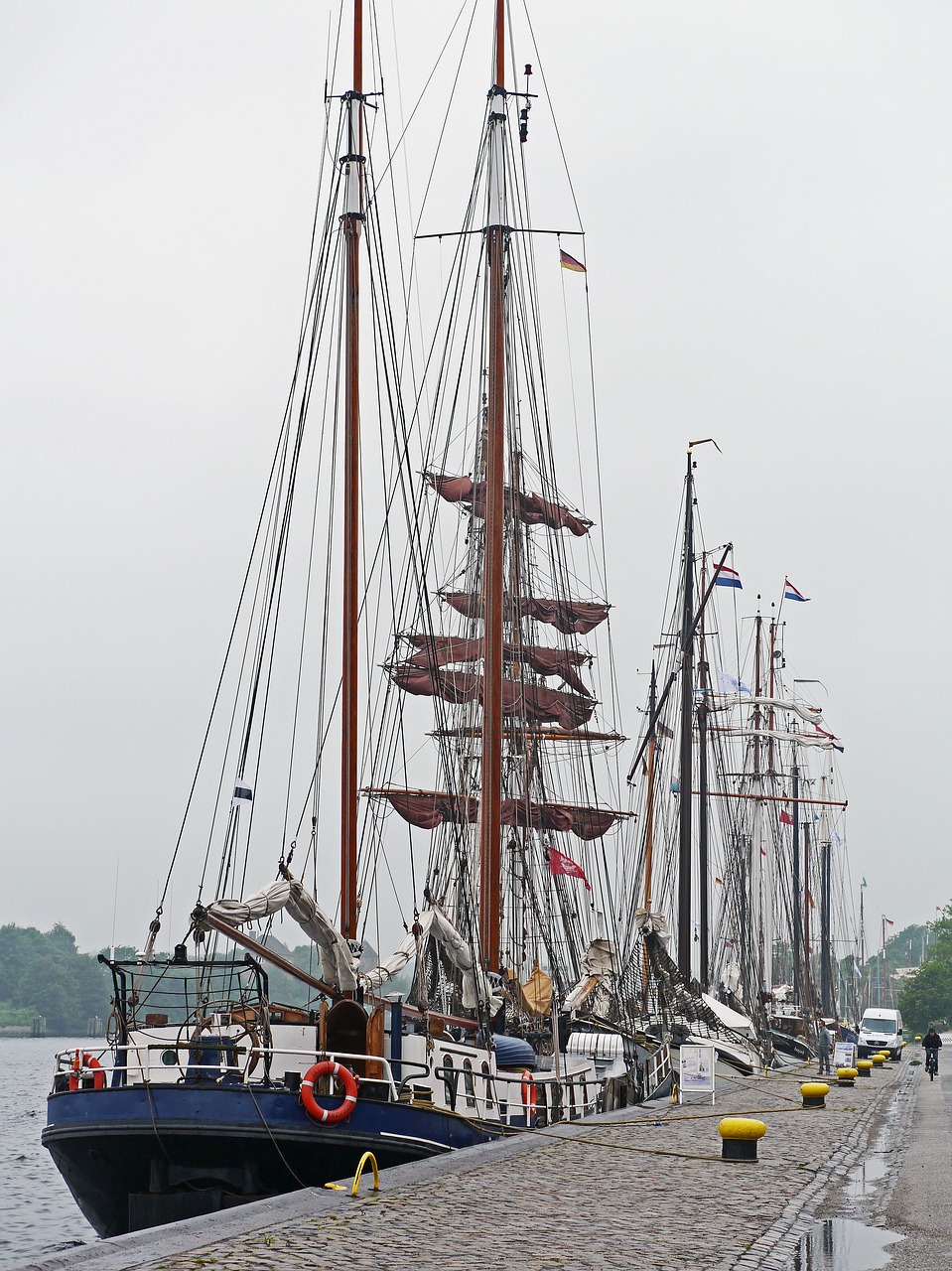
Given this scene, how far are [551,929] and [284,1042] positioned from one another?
21.4 metres

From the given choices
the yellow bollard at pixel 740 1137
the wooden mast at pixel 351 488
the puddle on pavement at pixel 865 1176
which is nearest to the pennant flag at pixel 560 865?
the wooden mast at pixel 351 488

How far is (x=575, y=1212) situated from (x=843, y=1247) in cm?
260

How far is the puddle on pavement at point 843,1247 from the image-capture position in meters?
11.5

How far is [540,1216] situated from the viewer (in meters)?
13.5

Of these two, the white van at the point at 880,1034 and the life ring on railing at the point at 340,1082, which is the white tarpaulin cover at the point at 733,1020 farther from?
the life ring on railing at the point at 340,1082

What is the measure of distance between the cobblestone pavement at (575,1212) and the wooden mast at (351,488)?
237 inches

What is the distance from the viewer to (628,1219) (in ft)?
44.0

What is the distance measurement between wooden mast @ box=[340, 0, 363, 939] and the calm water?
834cm

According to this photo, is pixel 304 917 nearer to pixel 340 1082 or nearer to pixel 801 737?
pixel 340 1082

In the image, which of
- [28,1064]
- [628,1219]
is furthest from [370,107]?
[28,1064]

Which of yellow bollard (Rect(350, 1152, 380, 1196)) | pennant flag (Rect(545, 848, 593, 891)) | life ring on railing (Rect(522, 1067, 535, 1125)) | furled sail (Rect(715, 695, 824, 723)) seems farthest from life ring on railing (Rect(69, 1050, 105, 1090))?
furled sail (Rect(715, 695, 824, 723))

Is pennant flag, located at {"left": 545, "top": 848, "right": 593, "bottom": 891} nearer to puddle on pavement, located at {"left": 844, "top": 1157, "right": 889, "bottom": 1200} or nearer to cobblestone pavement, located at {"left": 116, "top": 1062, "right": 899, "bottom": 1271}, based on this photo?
cobblestone pavement, located at {"left": 116, "top": 1062, "right": 899, "bottom": 1271}

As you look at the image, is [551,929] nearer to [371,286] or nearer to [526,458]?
[371,286]

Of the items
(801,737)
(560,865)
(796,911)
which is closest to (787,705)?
Answer: (801,737)
